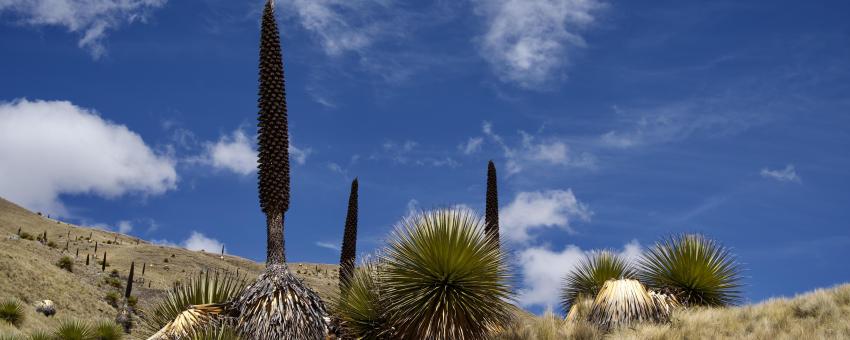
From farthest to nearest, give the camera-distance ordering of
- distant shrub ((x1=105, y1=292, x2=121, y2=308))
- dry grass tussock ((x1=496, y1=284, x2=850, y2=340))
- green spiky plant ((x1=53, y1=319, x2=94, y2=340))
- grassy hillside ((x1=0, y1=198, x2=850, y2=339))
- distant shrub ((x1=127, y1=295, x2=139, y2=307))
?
distant shrub ((x1=105, y1=292, x2=121, y2=308)) → distant shrub ((x1=127, y1=295, x2=139, y2=307)) → green spiky plant ((x1=53, y1=319, x2=94, y2=340)) → grassy hillside ((x1=0, y1=198, x2=850, y2=339)) → dry grass tussock ((x1=496, y1=284, x2=850, y2=340))

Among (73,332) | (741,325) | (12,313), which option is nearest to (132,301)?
(12,313)

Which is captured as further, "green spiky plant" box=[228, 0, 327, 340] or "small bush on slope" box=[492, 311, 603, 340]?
"small bush on slope" box=[492, 311, 603, 340]

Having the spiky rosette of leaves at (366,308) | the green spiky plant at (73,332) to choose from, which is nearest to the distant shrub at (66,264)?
the green spiky plant at (73,332)

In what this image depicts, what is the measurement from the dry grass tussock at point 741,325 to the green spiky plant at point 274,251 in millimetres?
4389

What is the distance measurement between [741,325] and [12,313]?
113 ft

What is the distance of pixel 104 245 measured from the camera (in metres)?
88.4

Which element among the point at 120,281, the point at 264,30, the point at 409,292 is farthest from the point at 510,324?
the point at 120,281

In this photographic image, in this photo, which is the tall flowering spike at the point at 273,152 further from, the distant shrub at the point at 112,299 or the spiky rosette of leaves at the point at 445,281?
the distant shrub at the point at 112,299

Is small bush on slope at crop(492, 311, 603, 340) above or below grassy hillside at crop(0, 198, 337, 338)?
below

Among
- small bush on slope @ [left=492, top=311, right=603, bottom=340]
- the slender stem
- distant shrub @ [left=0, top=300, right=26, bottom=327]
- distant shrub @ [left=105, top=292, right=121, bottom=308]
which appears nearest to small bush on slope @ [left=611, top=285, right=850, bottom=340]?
small bush on slope @ [left=492, top=311, right=603, bottom=340]

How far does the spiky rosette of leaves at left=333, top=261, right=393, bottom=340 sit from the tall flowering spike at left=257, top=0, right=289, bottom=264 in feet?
6.31

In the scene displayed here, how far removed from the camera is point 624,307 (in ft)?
55.2

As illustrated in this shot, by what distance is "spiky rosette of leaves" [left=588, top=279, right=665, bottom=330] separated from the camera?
55.0 ft

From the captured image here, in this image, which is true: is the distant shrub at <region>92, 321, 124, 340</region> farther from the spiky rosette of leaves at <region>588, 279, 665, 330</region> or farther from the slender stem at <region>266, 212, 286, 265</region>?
the spiky rosette of leaves at <region>588, 279, 665, 330</region>
